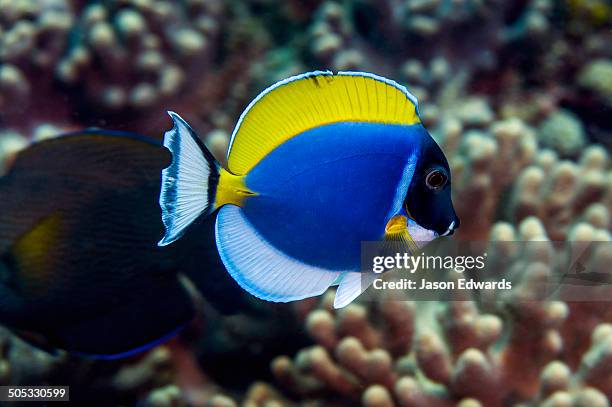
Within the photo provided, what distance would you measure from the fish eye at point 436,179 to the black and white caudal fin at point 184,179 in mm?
466

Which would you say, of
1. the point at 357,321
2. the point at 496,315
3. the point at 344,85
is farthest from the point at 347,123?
the point at 496,315

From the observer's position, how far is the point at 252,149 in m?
1.25

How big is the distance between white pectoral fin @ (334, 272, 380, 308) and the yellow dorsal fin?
365 millimetres

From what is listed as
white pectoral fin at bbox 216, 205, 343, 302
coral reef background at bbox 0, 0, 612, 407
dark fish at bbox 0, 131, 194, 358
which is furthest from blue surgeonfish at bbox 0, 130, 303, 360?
white pectoral fin at bbox 216, 205, 343, 302

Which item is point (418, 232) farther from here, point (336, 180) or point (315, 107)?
point (315, 107)

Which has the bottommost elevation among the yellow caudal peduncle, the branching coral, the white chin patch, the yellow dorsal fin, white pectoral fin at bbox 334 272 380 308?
white pectoral fin at bbox 334 272 380 308

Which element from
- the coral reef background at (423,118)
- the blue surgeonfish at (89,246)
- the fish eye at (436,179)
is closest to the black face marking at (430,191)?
the fish eye at (436,179)

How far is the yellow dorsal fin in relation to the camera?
1208 millimetres

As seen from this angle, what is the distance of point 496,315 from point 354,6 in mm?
1815

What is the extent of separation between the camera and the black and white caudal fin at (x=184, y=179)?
115cm

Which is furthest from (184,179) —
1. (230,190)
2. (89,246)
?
(89,246)

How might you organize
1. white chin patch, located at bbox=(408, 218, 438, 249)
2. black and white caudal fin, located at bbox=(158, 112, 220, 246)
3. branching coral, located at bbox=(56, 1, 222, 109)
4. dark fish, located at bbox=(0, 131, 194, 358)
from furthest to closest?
branching coral, located at bbox=(56, 1, 222, 109)
dark fish, located at bbox=(0, 131, 194, 358)
white chin patch, located at bbox=(408, 218, 438, 249)
black and white caudal fin, located at bbox=(158, 112, 220, 246)

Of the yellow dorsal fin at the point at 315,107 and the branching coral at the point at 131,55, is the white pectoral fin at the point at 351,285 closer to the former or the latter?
the yellow dorsal fin at the point at 315,107

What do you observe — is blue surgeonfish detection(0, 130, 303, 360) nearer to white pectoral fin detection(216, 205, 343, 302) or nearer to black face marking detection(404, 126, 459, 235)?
white pectoral fin detection(216, 205, 343, 302)
